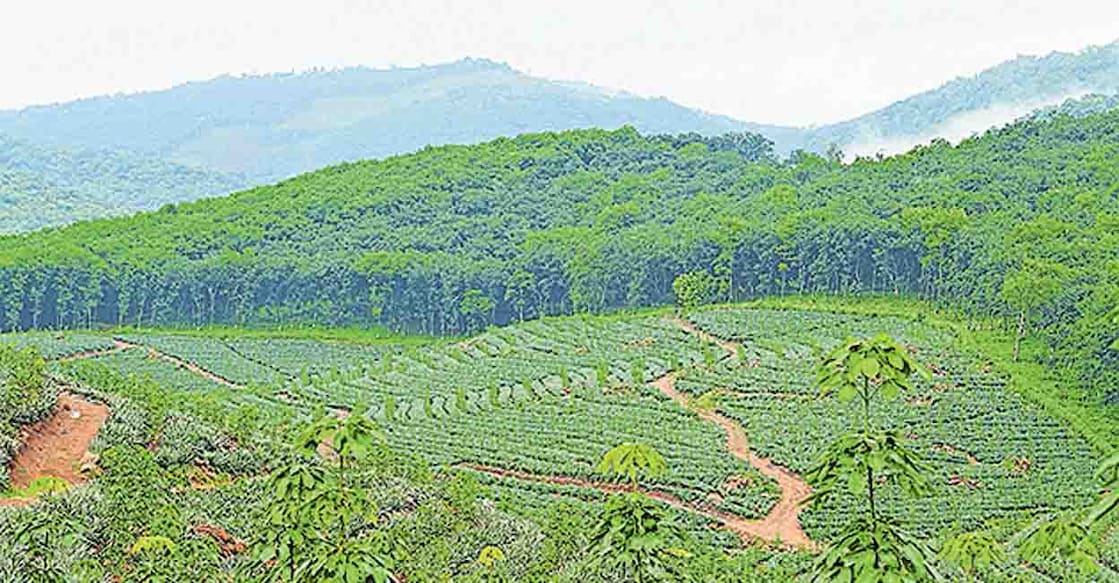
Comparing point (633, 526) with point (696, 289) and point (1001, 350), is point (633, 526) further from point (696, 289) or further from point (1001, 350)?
point (696, 289)

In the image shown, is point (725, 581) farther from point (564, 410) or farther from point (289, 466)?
point (564, 410)

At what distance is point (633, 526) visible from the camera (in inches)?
296

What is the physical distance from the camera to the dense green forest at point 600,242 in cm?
5881

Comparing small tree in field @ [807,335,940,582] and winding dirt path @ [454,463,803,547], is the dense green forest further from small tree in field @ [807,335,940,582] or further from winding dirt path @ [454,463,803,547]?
small tree in field @ [807,335,940,582]

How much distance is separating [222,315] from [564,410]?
41.9 metres

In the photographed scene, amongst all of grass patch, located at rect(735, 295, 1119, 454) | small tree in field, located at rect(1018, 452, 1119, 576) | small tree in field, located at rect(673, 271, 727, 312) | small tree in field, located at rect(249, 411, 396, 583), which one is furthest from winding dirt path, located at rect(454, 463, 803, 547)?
small tree in field, located at rect(673, 271, 727, 312)

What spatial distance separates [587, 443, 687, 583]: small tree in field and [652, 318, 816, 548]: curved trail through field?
60.0 ft

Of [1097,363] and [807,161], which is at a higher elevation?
[807,161]

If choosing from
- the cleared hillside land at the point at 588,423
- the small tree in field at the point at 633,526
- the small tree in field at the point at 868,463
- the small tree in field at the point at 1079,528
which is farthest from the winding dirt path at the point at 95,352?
the small tree in field at the point at 868,463

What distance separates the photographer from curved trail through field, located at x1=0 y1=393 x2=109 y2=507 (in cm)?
1748

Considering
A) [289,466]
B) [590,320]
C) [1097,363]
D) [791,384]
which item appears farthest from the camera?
[590,320]

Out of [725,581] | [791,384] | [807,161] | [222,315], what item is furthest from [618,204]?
[725,581]

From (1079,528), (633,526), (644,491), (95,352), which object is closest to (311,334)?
(95,352)

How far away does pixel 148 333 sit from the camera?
68375mm
